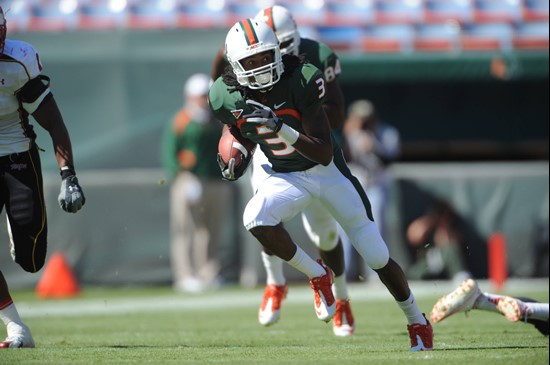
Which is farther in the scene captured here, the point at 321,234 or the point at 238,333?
the point at 238,333

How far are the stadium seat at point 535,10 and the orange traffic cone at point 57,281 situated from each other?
A: 20.0 ft

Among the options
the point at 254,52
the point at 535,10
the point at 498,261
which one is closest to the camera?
the point at 254,52

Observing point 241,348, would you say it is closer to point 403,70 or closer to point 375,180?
point 375,180

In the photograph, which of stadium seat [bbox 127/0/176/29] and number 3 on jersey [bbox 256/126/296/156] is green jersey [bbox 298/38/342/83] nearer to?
number 3 on jersey [bbox 256/126/296/156]

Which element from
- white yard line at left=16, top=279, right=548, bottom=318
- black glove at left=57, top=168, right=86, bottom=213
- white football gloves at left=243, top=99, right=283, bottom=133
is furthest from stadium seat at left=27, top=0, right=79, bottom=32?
white football gloves at left=243, top=99, right=283, bottom=133

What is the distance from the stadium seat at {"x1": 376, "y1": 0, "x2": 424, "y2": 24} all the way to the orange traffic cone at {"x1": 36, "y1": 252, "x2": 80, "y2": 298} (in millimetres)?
4787

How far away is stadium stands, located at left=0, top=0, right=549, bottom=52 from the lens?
Result: 474 inches

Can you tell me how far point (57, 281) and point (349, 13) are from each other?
4860mm

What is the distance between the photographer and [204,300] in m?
9.73

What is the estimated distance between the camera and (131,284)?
11.1 meters

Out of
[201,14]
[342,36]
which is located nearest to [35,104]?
[342,36]

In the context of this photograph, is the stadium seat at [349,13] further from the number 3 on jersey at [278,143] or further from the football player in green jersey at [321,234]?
the number 3 on jersey at [278,143]

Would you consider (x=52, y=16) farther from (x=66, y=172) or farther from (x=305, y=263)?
(x=305, y=263)

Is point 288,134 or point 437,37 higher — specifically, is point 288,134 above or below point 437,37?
above
